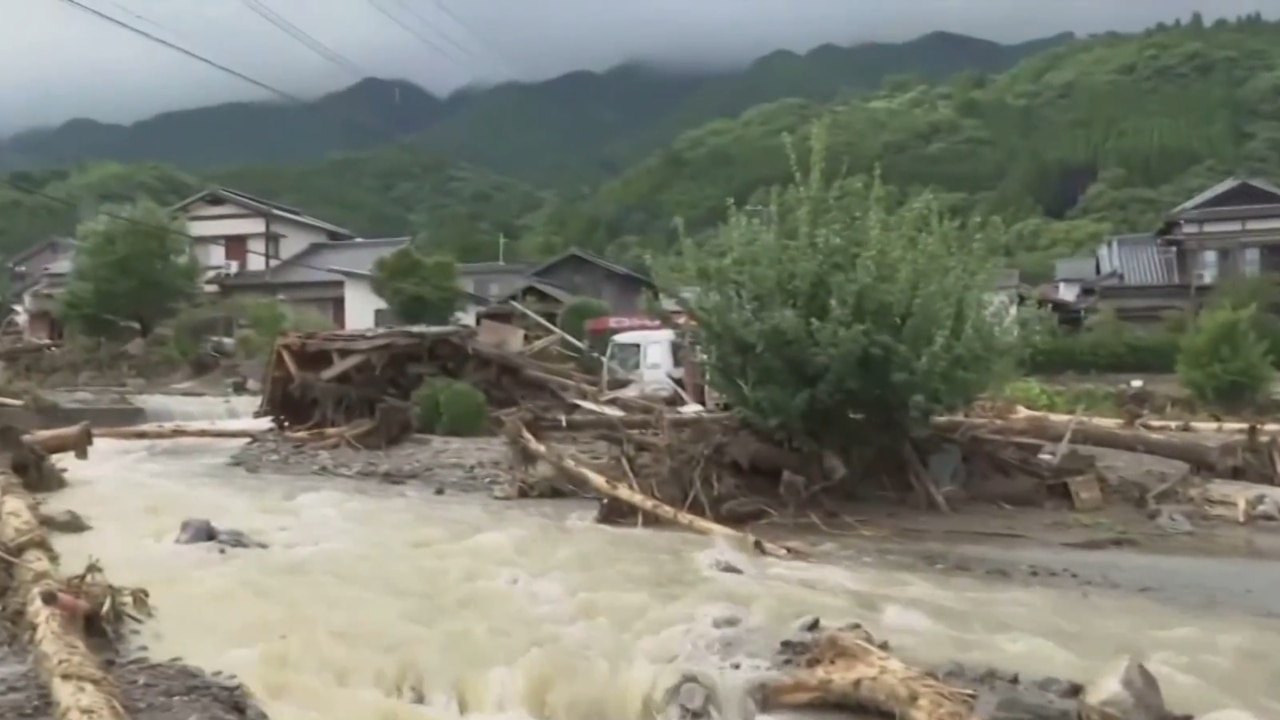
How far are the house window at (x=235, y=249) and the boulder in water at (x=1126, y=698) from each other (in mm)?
54560

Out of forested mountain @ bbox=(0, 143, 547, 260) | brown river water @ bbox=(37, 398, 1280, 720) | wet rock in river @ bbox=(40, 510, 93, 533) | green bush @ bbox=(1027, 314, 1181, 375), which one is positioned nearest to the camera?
brown river water @ bbox=(37, 398, 1280, 720)

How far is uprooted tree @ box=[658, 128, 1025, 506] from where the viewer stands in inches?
540

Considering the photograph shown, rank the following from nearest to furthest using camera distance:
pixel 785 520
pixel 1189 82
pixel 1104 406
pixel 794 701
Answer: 1. pixel 794 701
2. pixel 785 520
3. pixel 1104 406
4. pixel 1189 82

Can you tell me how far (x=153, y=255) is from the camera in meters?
42.7

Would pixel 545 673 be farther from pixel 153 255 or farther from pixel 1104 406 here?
pixel 153 255

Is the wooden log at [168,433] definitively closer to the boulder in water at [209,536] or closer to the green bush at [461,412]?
the green bush at [461,412]

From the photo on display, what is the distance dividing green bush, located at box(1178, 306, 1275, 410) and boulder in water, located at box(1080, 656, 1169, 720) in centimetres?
1844

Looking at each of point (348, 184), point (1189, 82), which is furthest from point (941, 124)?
point (348, 184)

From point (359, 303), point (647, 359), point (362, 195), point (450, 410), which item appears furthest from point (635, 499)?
point (362, 195)

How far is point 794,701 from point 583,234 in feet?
201

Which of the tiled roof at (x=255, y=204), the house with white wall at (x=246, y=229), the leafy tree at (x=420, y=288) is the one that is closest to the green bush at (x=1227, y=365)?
the leafy tree at (x=420, y=288)

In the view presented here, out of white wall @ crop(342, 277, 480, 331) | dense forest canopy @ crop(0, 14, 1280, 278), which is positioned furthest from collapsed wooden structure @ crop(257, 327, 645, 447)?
dense forest canopy @ crop(0, 14, 1280, 278)

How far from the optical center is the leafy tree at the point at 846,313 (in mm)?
13711

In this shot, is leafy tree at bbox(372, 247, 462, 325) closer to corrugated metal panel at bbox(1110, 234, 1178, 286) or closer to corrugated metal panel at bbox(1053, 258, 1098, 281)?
corrugated metal panel at bbox(1110, 234, 1178, 286)
